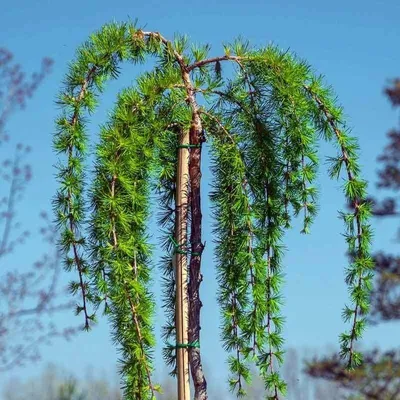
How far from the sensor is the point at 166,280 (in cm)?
225

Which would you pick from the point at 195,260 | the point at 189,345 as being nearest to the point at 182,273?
the point at 195,260

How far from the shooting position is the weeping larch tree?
2076mm

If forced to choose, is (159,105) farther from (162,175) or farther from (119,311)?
(119,311)

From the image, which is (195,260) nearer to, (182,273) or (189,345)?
(182,273)

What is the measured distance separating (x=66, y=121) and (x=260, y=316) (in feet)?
2.46

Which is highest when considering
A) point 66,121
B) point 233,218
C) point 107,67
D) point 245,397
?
point 107,67

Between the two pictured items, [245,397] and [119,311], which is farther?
[245,397]

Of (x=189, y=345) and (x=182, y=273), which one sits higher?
(x=182, y=273)

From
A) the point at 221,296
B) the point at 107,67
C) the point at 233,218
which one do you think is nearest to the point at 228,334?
the point at 221,296

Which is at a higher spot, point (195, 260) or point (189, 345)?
point (195, 260)

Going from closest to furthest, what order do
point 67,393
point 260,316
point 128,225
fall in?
Result: point 128,225 → point 260,316 → point 67,393

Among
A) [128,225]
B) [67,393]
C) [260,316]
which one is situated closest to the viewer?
[128,225]

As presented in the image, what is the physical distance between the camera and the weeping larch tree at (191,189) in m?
2.08

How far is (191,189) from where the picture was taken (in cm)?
223
